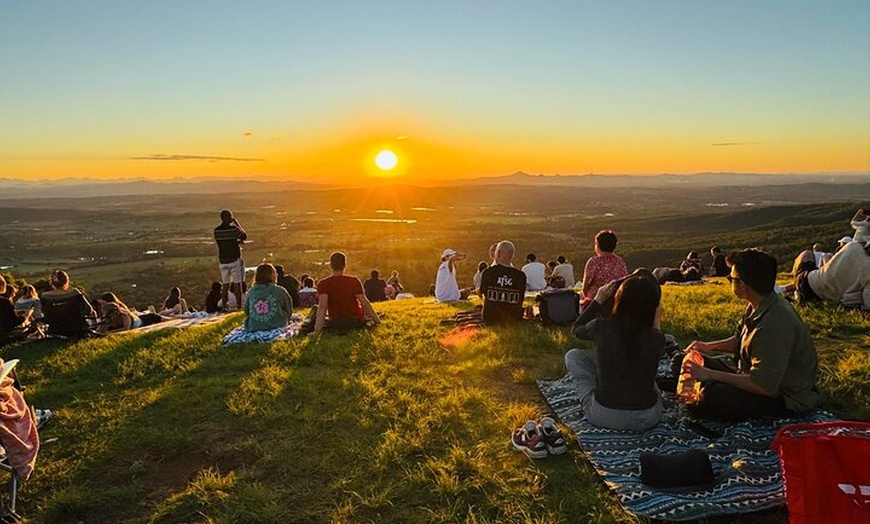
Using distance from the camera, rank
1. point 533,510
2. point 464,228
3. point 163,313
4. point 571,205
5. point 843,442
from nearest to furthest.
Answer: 1. point 843,442
2. point 533,510
3. point 163,313
4. point 464,228
5. point 571,205

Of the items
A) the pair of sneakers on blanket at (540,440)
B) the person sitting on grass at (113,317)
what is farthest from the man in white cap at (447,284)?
the pair of sneakers on blanket at (540,440)

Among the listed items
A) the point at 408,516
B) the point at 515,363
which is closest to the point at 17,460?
the point at 408,516

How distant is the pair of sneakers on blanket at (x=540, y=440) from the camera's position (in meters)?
4.88

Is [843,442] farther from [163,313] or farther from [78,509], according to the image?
[163,313]

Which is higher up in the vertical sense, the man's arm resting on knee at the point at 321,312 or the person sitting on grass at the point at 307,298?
the man's arm resting on knee at the point at 321,312

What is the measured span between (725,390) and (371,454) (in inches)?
139

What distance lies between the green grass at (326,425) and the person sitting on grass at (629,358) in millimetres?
642

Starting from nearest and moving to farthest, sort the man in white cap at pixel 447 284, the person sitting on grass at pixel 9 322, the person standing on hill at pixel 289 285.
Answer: the person sitting on grass at pixel 9 322, the person standing on hill at pixel 289 285, the man in white cap at pixel 447 284

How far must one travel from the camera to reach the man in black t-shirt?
29.9ft

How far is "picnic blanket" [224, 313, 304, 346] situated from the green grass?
1.10 ft

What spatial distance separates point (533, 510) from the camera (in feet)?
13.5

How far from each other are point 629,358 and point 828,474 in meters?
1.81

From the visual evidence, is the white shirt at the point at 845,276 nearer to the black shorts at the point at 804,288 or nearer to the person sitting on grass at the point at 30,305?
the black shorts at the point at 804,288

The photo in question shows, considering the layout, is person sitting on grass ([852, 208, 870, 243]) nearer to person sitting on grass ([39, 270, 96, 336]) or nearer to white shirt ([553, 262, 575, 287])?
white shirt ([553, 262, 575, 287])
